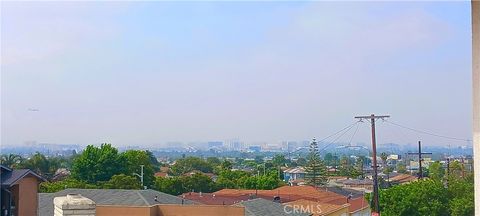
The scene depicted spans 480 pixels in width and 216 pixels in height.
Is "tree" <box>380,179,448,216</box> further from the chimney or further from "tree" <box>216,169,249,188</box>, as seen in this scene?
the chimney

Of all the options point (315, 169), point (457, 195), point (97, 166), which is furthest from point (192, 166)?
point (457, 195)

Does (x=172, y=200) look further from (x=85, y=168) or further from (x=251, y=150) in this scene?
(x=251, y=150)

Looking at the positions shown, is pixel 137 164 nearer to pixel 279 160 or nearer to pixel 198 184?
pixel 198 184

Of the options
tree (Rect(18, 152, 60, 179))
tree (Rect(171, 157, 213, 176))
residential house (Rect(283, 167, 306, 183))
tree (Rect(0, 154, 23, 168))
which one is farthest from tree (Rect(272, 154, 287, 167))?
tree (Rect(0, 154, 23, 168))

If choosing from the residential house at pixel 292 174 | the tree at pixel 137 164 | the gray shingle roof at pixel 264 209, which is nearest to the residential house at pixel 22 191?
the gray shingle roof at pixel 264 209

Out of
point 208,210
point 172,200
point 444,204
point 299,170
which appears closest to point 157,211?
point 208,210

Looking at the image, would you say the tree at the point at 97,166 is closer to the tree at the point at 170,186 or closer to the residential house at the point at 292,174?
the tree at the point at 170,186

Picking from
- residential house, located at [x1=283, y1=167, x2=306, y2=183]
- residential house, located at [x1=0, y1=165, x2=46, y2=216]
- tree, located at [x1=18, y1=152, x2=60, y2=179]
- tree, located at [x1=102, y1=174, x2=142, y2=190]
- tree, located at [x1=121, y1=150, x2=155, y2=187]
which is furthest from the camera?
residential house, located at [x1=283, y1=167, x2=306, y2=183]
